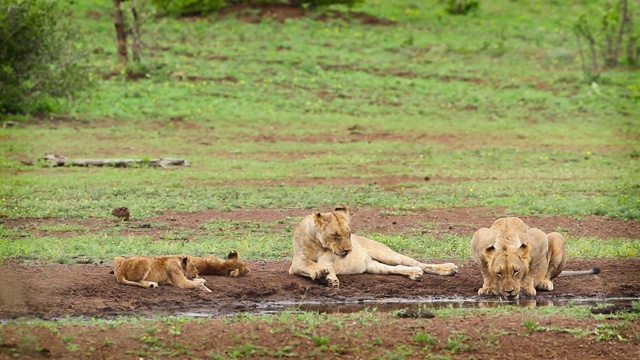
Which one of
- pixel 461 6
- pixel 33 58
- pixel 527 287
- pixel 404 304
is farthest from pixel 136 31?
pixel 527 287

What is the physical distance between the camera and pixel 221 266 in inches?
456

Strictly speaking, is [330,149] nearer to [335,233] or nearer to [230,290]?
[335,233]

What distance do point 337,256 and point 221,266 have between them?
120 centimetres

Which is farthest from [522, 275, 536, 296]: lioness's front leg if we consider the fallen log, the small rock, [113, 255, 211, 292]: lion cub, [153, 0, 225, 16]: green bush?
[153, 0, 225, 16]: green bush

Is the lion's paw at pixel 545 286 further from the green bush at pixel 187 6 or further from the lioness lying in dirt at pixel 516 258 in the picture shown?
the green bush at pixel 187 6

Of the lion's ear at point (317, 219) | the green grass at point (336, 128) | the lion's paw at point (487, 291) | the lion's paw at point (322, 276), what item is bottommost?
the green grass at point (336, 128)

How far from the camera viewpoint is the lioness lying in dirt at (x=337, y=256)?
11.7m

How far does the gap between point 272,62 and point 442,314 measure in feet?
72.9

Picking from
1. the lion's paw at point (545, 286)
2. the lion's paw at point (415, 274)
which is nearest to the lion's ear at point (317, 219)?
the lion's paw at point (415, 274)

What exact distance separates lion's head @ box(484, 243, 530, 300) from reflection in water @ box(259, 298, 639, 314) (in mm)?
123

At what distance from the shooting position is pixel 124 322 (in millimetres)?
9297

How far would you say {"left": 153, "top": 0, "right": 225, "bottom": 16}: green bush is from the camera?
1399 inches

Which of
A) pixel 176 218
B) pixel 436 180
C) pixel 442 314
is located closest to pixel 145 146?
pixel 436 180

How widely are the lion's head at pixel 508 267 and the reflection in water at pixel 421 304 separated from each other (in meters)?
0.12
